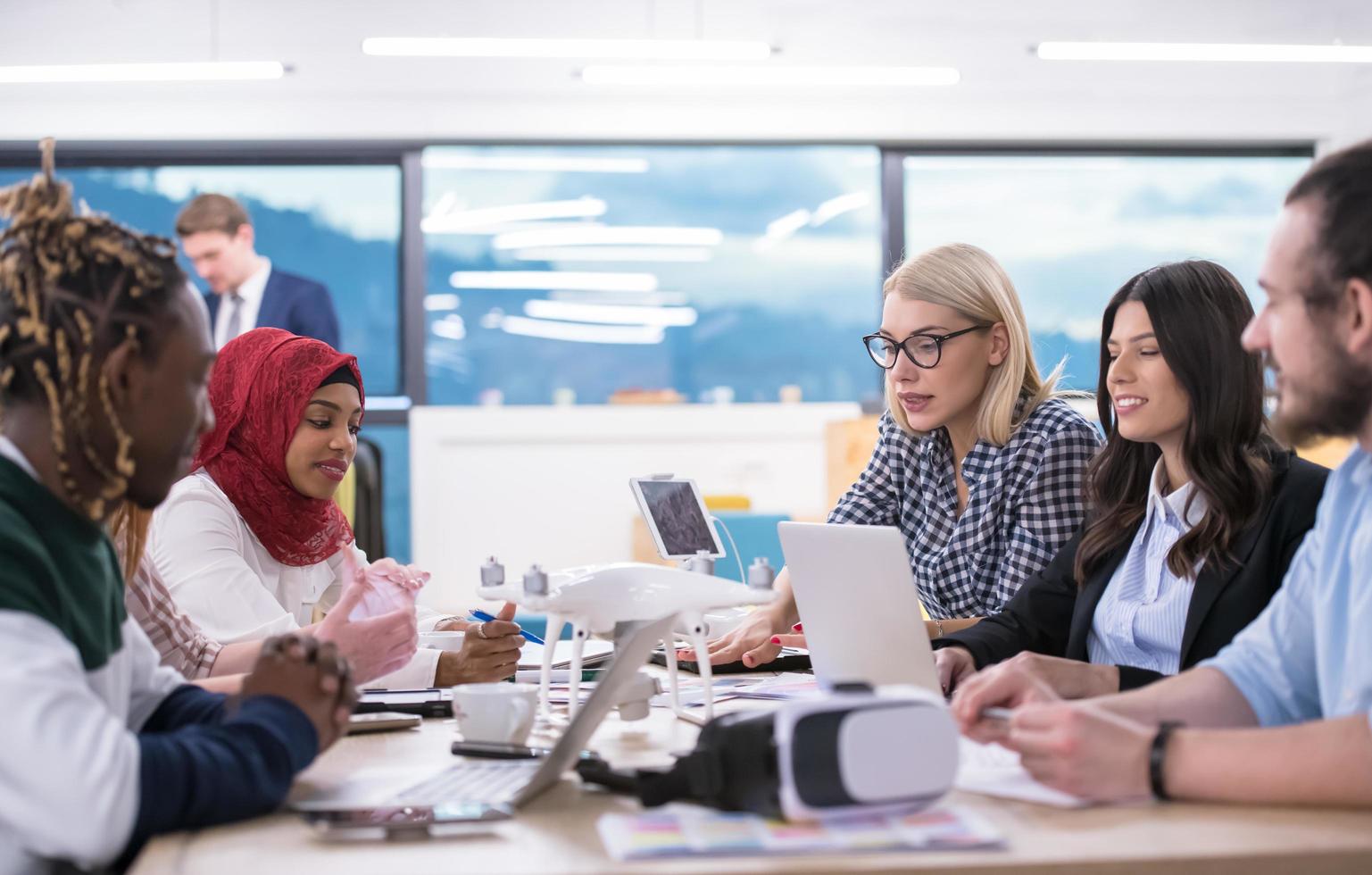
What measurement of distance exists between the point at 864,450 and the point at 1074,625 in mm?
2573

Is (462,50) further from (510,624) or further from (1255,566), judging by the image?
(1255,566)

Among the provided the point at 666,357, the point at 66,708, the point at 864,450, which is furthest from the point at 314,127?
the point at 66,708

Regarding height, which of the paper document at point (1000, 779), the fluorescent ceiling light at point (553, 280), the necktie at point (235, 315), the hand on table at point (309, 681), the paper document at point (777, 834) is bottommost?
the paper document at point (1000, 779)

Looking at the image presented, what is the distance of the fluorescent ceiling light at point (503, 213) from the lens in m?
6.58

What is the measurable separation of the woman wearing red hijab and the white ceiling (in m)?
4.01

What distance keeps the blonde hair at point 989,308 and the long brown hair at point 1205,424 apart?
0.38 m

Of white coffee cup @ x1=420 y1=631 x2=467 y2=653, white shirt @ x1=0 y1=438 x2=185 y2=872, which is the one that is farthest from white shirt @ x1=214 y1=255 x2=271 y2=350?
white shirt @ x1=0 y1=438 x2=185 y2=872

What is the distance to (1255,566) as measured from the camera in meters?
1.53

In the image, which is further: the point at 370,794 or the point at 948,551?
the point at 948,551

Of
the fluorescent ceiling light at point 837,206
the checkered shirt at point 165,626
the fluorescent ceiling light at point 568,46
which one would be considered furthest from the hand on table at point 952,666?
the fluorescent ceiling light at point 837,206

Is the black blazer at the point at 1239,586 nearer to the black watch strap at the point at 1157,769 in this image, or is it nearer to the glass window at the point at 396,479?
the black watch strap at the point at 1157,769

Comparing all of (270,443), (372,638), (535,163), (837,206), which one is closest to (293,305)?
(535,163)

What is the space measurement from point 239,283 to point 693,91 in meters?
2.52

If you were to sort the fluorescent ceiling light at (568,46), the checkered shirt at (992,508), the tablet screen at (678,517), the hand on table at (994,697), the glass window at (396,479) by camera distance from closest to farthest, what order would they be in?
the hand on table at (994,697) → the tablet screen at (678,517) → the checkered shirt at (992,508) → the fluorescent ceiling light at (568,46) → the glass window at (396,479)
